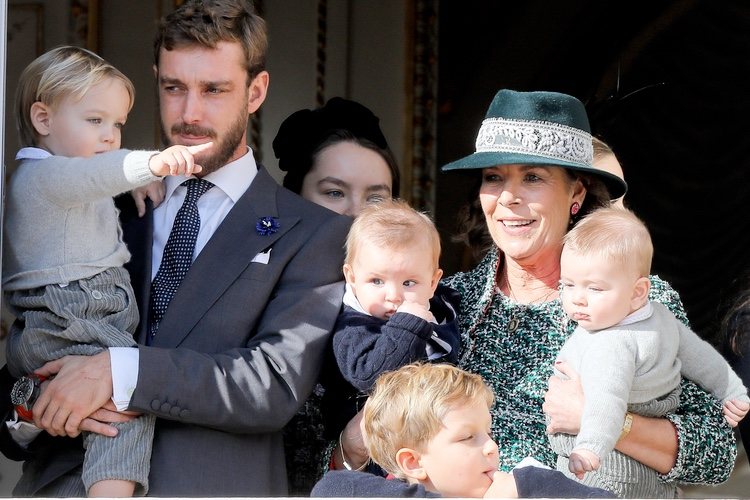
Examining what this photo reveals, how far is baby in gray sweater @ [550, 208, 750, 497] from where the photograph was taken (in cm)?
318

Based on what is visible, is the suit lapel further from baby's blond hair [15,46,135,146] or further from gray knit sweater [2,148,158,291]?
baby's blond hair [15,46,135,146]

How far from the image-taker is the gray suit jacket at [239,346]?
310cm

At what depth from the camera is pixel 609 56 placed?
5.39 meters

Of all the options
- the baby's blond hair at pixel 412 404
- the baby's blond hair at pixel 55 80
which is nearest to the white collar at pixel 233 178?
the baby's blond hair at pixel 55 80

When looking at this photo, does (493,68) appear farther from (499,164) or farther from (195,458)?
(195,458)

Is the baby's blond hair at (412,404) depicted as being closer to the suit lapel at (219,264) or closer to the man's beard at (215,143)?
the suit lapel at (219,264)

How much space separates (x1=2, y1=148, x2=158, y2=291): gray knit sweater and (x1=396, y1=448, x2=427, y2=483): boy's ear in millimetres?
854

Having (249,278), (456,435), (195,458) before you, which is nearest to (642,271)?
(456,435)

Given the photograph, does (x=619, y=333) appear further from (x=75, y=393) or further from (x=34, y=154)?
(x=34, y=154)

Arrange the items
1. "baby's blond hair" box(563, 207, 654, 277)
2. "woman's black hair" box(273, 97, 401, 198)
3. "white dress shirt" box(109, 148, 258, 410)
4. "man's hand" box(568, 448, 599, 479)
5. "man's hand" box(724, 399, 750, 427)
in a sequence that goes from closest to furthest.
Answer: "man's hand" box(568, 448, 599, 479), "baby's blond hair" box(563, 207, 654, 277), "man's hand" box(724, 399, 750, 427), "white dress shirt" box(109, 148, 258, 410), "woman's black hair" box(273, 97, 401, 198)

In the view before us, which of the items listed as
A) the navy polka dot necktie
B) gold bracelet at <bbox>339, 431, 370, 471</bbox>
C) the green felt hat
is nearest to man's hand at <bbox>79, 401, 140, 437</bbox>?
the navy polka dot necktie

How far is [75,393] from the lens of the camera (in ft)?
10.1

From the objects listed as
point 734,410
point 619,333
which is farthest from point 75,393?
point 734,410

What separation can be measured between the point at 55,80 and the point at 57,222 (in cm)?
36
